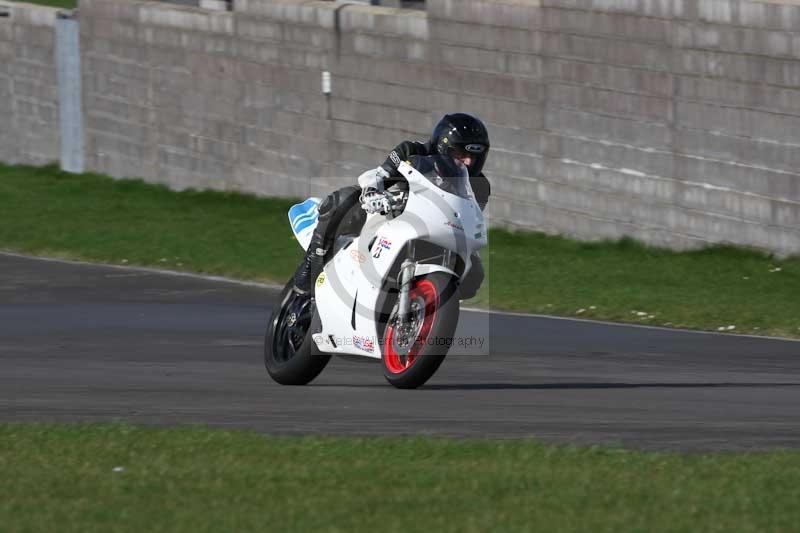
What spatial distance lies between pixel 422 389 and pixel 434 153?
1499 mm

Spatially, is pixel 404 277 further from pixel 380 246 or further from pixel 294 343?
pixel 294 343

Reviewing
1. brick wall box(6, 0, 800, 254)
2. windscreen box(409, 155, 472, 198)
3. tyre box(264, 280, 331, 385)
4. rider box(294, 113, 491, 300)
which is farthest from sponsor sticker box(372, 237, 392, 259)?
brick wall box(6, 0, 800, 254)

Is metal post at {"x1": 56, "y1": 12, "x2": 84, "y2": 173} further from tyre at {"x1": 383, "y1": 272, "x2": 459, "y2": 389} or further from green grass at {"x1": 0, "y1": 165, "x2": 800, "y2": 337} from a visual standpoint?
tyre at {"x1": 383, "y1": 272, "x2": 459, "y2": 389}

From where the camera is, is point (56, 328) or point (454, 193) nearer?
point (454, 193)

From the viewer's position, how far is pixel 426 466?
795 centimetres

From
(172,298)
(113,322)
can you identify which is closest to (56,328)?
(113,322)

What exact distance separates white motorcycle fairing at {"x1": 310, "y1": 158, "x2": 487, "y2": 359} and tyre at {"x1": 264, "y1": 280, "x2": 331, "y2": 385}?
0.59 ft

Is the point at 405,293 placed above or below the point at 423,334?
above

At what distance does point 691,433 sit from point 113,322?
7312 mm

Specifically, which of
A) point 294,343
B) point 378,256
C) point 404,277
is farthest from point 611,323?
point 404,277

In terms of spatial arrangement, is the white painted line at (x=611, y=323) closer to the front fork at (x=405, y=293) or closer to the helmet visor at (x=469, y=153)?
the helmet visor at (x=469, y=153)

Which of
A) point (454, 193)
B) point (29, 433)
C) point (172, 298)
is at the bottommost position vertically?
point (172, 298)

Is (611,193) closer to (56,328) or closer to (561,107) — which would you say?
(561,107)

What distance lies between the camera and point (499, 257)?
20.0 m
